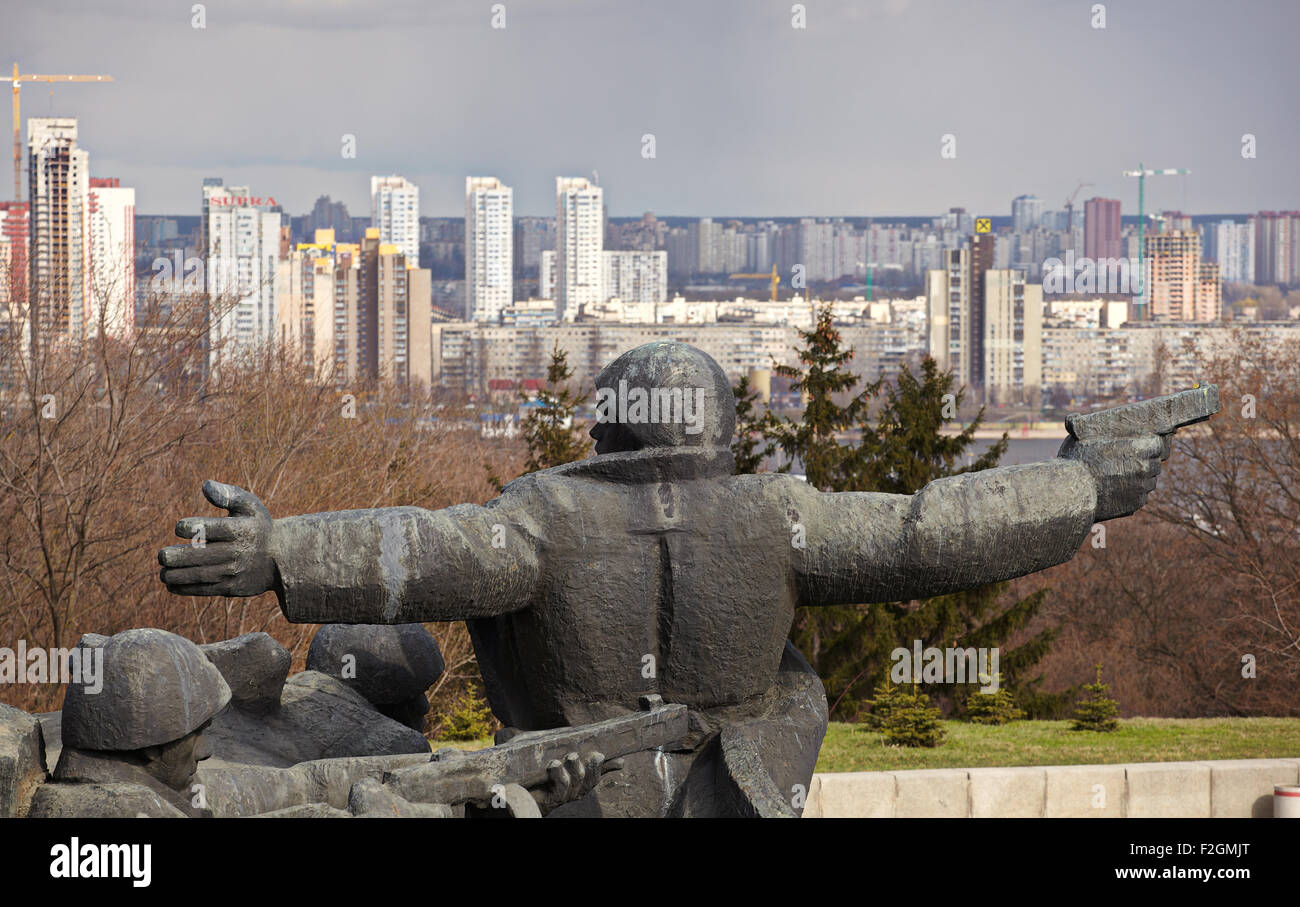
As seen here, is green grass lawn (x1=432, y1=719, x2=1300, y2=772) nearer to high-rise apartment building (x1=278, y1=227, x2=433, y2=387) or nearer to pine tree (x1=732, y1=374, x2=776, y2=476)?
pine tree (x1=732, y1=374, x2=776, y2=476)

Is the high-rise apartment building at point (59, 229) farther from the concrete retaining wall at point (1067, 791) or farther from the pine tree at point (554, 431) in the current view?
the concrete retaining wall at point (1067, 791)

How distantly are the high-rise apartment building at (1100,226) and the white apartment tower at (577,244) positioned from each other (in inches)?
1513

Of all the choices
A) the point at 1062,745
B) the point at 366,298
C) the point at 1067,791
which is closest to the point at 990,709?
the point at 1062,745

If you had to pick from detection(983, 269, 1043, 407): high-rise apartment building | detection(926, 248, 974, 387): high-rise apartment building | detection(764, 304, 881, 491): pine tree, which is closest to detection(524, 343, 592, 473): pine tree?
detection(764, 304, 881, 491): pine tree

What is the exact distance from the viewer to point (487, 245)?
139 meters

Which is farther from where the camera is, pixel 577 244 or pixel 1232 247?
pixel 577 244

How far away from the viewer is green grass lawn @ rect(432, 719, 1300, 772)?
14.5 meters

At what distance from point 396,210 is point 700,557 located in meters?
115

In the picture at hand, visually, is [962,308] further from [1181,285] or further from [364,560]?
[364,560]

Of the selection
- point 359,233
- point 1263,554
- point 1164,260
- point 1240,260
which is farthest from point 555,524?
point 1240,260

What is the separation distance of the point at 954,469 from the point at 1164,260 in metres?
84.3

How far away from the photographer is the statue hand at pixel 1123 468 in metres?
4.39

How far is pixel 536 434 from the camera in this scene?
912 inches
